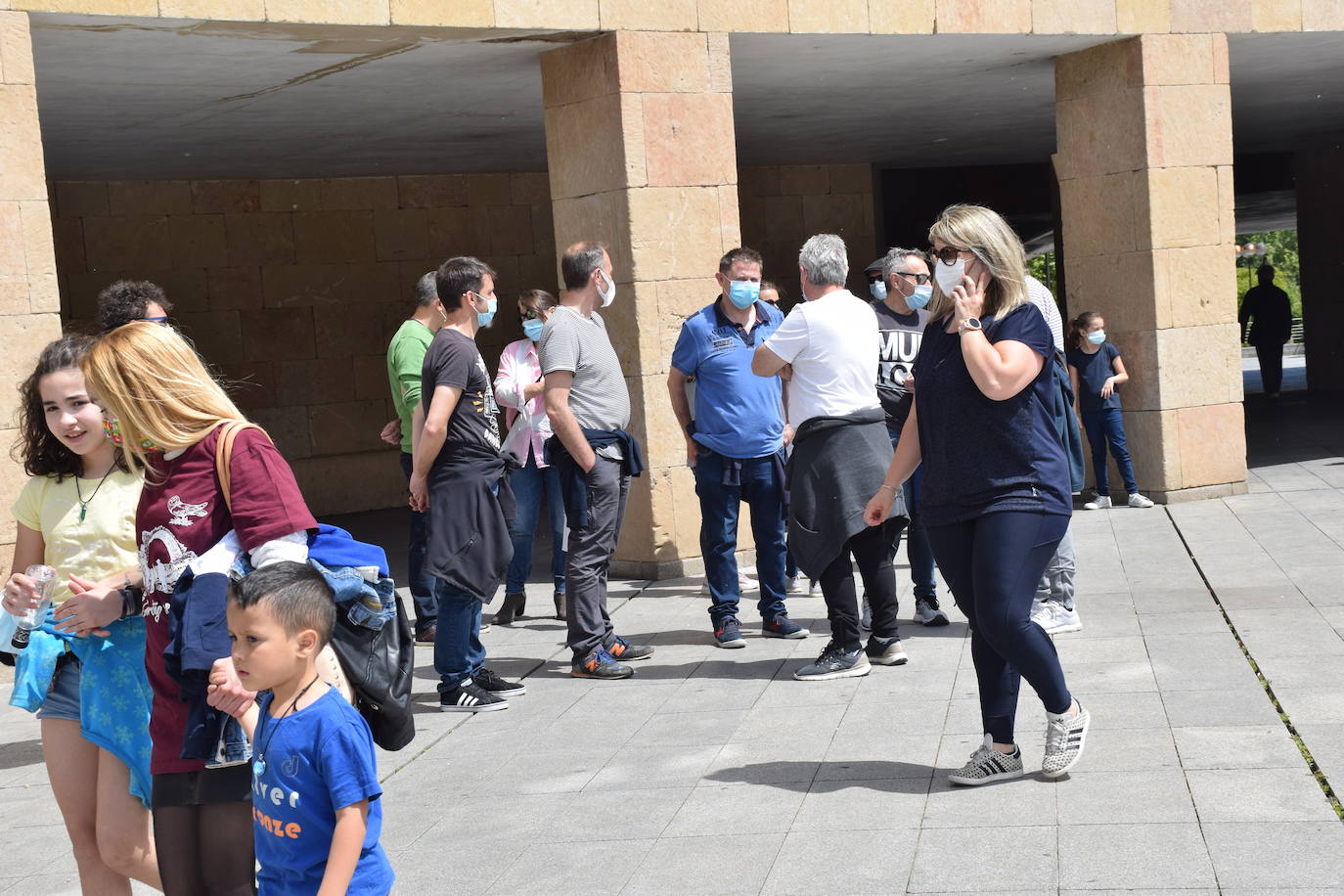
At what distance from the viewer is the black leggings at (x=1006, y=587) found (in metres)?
4.15

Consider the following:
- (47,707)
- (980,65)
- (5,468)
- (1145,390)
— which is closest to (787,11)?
(980,65)

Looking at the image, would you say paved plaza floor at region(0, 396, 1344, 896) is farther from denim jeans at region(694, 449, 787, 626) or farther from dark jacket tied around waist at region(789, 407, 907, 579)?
dark jacket tied around waist at region(789, 407, 907, 579)

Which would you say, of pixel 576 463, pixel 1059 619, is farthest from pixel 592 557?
pixel 1059 619

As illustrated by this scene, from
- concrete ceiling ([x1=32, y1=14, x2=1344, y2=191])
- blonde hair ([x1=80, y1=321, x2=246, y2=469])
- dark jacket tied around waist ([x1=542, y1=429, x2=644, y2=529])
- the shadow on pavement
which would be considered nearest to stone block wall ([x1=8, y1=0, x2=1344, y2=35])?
concrete ceiling ([x1=32, y1=14, x2=1344, y2=191])

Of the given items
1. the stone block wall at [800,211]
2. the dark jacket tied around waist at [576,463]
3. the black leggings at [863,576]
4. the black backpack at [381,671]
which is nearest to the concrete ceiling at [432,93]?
the stone block wall at [800,211]

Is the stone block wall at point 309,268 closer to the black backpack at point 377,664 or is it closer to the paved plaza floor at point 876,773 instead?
the paved plaza floor at point 876,773

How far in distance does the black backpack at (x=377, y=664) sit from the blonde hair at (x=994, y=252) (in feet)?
6.84

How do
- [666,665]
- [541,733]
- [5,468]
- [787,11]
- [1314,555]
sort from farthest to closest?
1. [787,11]
2. [1314,555]
3. [5,468]
4. [666,665]
5. [541,733]

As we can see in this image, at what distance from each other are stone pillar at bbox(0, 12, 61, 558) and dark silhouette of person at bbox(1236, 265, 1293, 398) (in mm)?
15754

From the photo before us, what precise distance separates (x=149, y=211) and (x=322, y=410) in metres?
2.43

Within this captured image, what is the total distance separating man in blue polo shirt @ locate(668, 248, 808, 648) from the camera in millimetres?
6543

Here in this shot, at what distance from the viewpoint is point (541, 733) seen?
5418mm

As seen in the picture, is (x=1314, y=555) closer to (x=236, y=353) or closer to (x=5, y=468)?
(x=5, y=468)

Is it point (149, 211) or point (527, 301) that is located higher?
point (149, 211)
